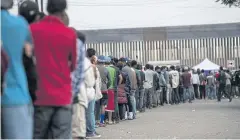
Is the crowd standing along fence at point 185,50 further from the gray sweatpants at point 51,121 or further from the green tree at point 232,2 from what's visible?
the gray sweatpants at point 51,121

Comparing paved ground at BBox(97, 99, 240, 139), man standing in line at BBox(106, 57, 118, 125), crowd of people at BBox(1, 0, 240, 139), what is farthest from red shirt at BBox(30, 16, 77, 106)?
man standing in line at BBox(106, 57, 118, 125)

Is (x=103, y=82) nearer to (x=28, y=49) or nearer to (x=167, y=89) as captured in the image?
(x=28, y=49)

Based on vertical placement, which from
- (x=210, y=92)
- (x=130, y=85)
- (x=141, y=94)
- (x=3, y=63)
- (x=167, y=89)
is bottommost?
(x=210, y=92)

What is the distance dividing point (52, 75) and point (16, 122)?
0.68m

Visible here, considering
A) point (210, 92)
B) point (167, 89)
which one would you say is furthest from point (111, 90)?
point (210, 92)

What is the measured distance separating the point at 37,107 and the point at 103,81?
34.1ft

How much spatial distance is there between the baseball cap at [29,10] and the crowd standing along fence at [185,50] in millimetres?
66000

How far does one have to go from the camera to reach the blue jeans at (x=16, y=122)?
544 cm

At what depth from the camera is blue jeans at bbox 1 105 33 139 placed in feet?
17.9

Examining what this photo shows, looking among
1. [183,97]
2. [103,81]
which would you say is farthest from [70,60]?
[183,97]

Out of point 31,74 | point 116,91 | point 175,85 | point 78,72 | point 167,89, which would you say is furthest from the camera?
point 175,85

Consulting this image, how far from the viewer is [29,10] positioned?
630 cm

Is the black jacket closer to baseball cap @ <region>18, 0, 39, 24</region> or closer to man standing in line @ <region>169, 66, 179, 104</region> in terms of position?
baseball cap @ <region>18, 0, 39, 24</region>

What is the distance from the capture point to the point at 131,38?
5497cm
